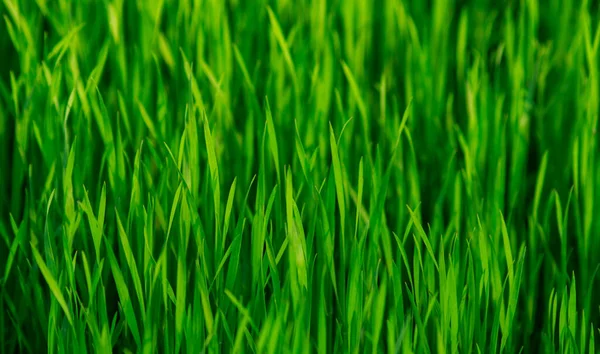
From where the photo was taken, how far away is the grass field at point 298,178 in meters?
0.96

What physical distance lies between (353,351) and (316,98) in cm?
44

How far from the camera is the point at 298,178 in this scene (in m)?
1.13

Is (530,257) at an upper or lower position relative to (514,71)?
lower

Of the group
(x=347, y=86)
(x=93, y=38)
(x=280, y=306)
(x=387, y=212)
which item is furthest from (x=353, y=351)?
(x=93, y=38)

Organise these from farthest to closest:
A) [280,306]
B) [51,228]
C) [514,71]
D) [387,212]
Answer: [514,71] → [387,212] → [51,228] → [280,306]

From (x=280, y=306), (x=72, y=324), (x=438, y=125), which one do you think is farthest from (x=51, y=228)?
(x=438, y=125)

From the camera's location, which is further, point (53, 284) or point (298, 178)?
point (298, 178)

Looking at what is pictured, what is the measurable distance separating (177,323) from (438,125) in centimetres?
57

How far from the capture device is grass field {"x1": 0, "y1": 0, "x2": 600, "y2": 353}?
0.96m

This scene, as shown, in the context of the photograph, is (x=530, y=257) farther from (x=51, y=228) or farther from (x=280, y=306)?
(x=51, y=228)

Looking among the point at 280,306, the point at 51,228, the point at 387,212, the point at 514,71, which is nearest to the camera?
the point at 280,306

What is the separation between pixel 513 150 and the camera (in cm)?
123

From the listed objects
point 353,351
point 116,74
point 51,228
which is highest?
point 116,74

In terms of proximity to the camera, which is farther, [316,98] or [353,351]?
[316,98]
